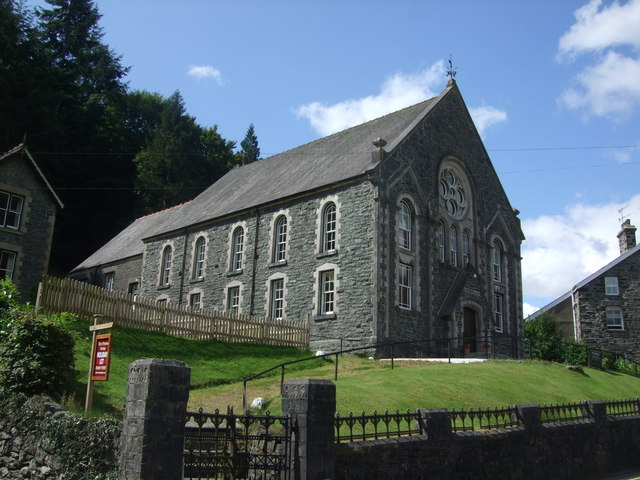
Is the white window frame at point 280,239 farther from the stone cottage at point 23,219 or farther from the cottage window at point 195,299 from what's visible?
the stone cottage at point 23,219

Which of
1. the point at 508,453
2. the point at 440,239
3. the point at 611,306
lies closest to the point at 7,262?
Result: the point at 440,239

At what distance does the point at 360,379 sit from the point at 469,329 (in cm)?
1261

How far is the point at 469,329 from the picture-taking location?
29312 millimetres

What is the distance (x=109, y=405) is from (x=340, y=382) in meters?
6.25

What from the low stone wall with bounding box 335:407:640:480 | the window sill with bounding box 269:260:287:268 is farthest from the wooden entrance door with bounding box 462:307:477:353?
the low stone wall with bounding box 335:407:640:480

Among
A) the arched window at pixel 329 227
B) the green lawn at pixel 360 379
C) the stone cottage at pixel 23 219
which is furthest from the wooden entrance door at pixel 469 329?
the stone cottage at pixel 23 219

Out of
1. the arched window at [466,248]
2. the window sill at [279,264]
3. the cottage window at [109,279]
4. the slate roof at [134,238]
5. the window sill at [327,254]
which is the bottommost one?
the window sill at [279,264]

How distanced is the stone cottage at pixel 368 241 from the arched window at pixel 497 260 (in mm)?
63

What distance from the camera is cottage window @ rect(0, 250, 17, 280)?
96.3 feet

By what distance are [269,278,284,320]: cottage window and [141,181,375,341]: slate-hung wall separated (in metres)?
0.17

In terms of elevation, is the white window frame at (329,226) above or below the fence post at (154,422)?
above

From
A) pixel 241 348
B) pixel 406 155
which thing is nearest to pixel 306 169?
pixel 406 155

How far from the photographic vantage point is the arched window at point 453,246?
30.2 m

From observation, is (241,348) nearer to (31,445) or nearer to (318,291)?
(318,291)
